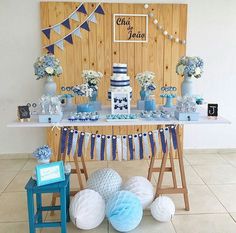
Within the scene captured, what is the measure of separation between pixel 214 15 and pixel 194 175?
6.42 feet

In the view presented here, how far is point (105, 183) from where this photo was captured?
2383 mm

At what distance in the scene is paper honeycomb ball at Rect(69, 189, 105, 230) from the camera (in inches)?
83.4

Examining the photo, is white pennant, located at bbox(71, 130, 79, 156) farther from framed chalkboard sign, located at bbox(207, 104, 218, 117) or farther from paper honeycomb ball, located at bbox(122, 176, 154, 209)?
framed chalkboard sign, located at bbox(207, 104, 218, 117)

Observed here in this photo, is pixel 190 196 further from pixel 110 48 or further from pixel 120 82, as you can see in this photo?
pixel 110 48

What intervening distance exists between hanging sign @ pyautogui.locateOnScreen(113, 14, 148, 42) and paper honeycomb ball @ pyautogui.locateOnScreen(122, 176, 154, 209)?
1.79 m

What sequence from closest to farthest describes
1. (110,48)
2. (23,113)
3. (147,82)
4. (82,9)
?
(23,113) < (147,82) < (82,9) < (110,48)

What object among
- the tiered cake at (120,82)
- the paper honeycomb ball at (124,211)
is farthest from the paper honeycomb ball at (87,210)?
the tiered cake at (120,82)

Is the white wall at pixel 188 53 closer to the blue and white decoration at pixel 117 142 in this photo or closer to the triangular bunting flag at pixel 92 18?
the triangular bunting flag at pixel 92 18

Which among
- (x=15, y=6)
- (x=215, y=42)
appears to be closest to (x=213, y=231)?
(x=215, y=42)

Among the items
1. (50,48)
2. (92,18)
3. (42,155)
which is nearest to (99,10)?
(92,18)

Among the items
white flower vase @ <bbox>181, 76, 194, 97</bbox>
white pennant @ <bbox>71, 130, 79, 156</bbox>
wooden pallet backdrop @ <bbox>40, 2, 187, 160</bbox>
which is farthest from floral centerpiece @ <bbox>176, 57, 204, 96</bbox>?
wooden pallet backdrop @ <bbox>40, 2, 187, 160</bbox>

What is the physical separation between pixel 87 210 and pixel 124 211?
28 centimetres

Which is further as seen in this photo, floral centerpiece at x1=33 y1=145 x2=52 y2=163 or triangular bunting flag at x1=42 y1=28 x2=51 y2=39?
triangular bunting flag at x1=42 y1=28 x2=51 y2=39

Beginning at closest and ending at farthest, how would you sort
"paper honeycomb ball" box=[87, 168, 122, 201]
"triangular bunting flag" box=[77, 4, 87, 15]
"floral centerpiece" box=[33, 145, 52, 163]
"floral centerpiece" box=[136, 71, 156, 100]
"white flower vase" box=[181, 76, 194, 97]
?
"floral centerpiece" box=[33, 145, 52, 163], "paper honeycomb ball" box=[87, 168, 122, 201], "white flower vase" box=[181, 76, 194, 97], "floral centerpiece" box=[136, 71, 156, 100], "triangular bunting flag" box=[77, 4, 87, 15]
